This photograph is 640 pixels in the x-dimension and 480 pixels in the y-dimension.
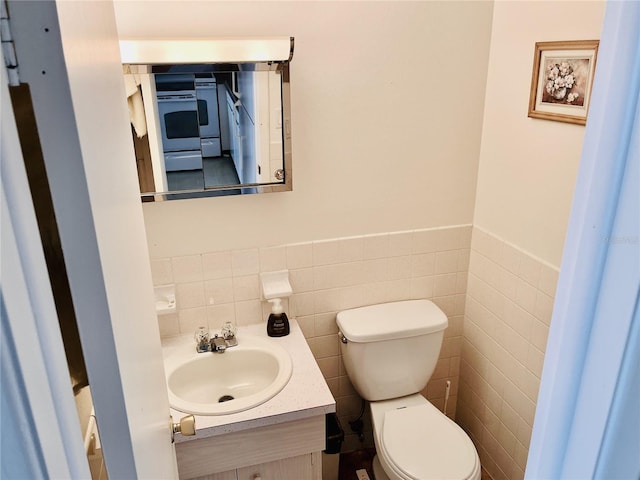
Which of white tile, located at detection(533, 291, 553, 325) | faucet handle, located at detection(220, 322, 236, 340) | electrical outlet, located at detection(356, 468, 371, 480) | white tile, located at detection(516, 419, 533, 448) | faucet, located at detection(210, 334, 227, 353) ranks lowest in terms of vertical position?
electrical outlet, located at detection(356, 468, 371, 480)

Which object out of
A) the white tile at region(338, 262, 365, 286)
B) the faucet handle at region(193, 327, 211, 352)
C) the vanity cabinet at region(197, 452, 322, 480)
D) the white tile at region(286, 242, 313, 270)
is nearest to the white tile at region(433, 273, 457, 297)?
the white tile at region(338, 262, 365, 286)

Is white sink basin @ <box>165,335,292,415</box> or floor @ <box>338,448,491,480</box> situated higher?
white sink basin @ <box>165,335,292,415</box>

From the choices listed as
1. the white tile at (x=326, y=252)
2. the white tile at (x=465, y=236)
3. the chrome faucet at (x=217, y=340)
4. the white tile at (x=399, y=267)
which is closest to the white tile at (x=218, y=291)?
the chrome faucet at (x=217, y=340)

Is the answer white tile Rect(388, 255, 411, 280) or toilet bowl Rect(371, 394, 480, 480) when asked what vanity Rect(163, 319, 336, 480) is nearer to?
toilet bowl Rect(371, 394, 480, 480)

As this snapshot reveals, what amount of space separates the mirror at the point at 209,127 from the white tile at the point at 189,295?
36 centimetres

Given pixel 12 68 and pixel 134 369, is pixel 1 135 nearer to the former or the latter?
pixel 12 68

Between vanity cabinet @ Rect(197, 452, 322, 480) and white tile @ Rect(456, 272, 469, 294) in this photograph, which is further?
white tile @ Rect(456, 272, 469, 294)

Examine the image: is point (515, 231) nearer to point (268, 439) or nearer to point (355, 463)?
point (268, 439)

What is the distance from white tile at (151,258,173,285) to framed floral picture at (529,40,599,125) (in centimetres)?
137

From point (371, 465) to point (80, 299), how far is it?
2.02 m

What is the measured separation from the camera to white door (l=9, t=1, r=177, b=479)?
474 mm

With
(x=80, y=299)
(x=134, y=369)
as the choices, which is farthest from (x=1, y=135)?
(x=134, y=369)

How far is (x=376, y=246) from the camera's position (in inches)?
79.8

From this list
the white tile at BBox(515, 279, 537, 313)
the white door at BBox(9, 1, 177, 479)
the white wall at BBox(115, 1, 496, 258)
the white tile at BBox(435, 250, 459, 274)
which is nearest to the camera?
the white door at BBox(9, 1, 177, 479)
